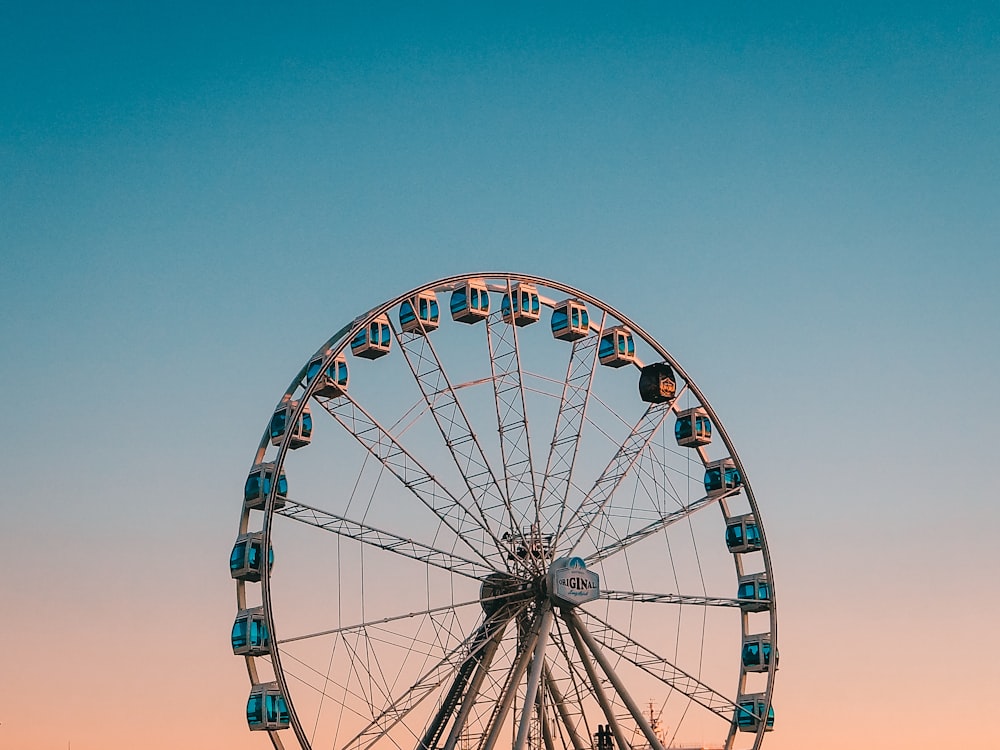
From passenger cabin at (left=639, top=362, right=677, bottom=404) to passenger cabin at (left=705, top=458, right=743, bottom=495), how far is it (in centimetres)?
262

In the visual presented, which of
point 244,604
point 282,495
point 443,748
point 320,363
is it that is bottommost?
point 443,748

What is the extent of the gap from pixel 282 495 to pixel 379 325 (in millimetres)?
5467

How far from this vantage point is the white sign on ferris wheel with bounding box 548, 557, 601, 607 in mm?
45312

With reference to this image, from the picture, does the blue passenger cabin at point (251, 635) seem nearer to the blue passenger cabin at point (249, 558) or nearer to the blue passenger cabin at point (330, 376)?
the blue passenger cabin at point (249, 558)

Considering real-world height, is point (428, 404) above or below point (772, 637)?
above

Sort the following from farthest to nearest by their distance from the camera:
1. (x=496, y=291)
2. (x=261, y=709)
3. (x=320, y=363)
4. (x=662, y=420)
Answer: (x=662, y=420), (x=496, y=291), (x=320, y=363), (x=261, y=709)

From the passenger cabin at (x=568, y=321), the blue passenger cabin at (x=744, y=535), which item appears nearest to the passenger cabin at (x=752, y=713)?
the blue passenger cabin at (x=744, y=535)

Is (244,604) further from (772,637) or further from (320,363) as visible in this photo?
(772,637)

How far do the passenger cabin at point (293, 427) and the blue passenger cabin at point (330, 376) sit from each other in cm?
65

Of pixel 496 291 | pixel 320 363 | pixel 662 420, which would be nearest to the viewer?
pixel 320 363

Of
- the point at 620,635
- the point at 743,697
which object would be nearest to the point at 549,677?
the point at 620,635

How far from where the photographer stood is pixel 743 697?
5072 centimetres

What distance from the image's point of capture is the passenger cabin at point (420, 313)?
149 feet

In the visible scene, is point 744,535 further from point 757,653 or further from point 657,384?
point 657,384
